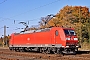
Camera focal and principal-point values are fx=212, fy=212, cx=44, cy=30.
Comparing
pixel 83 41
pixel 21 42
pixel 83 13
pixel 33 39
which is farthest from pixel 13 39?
pixel 83 13

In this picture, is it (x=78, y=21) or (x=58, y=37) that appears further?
(x=78, y=21)

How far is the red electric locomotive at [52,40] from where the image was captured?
2544 centimetres

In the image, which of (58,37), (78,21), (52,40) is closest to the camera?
(58,37)

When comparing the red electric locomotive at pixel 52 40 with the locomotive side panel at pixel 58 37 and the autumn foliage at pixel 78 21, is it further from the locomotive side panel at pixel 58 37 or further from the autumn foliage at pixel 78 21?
the autumn foliage at pixel 78 21

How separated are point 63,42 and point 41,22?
56.7 meters

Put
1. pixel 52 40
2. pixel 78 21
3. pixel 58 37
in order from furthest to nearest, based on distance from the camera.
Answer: pixel 78 21, pixel 52 40, pixel 58 37

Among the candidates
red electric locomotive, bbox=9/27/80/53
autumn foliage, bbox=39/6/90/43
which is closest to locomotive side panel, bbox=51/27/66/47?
red electric locomotive, bbox=9/27/80/53

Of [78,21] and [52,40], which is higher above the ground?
[78,21]

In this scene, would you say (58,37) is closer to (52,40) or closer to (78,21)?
(52,40)

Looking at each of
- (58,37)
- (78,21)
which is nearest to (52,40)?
(58,37)

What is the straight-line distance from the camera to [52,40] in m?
27.3

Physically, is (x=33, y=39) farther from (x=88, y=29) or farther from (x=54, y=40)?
(x=88, y=29)

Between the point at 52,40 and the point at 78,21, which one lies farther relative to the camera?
the point at 78,21

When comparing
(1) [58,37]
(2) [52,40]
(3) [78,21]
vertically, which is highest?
(3) [78,21]
